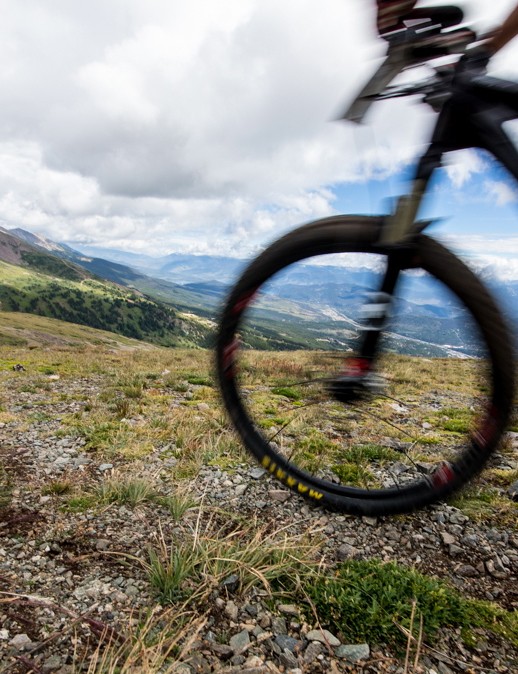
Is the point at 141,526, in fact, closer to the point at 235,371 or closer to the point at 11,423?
the point at 235,371

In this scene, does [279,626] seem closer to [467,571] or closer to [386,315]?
[467,571]

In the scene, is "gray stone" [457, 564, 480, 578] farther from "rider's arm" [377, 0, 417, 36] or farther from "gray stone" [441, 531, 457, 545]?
"rider's arm" [377, 0, 417, 36]

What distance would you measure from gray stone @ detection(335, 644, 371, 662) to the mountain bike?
1.26m

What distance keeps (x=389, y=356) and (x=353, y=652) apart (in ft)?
6.42

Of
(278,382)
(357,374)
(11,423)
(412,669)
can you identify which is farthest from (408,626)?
(11,423)

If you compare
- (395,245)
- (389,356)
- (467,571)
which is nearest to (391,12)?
(395,245)

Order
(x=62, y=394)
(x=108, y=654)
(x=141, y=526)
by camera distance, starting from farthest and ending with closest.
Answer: (x=62, y=394) → (x=141, y=526) → (x=108, y=654)

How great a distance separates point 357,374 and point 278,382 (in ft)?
4.20

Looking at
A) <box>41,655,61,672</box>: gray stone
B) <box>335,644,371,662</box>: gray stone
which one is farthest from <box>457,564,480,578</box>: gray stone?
<box>41,655,61,672</box>: gray stone

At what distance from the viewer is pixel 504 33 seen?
89.5 inches

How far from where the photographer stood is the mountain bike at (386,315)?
2.42m

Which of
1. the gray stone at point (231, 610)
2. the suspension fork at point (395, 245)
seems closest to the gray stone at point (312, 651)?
the gray stone at point (231, 610)

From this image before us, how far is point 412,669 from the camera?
2.19m

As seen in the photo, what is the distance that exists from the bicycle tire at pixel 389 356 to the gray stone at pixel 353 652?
1.25 metres
